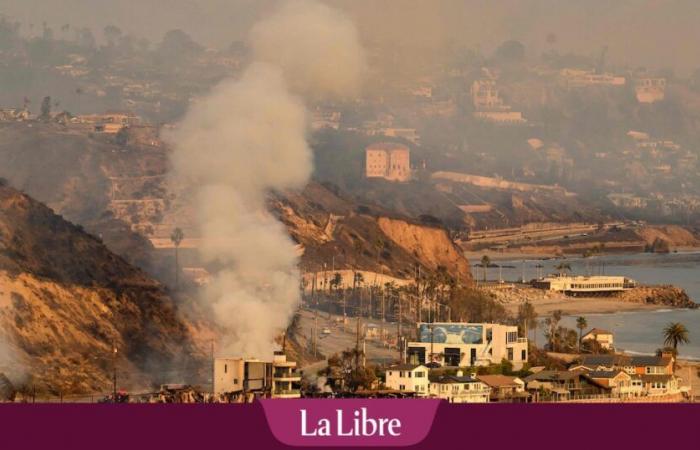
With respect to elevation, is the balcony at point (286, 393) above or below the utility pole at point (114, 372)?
below

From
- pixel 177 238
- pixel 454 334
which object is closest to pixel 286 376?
pixel 454 334

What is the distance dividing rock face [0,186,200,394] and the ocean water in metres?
20.4

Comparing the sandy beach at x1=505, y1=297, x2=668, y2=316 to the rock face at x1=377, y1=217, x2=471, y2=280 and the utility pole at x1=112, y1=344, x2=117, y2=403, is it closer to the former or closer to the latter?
the rock face at x1=377, y1=217, x2=471, y2=280

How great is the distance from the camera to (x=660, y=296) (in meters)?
125

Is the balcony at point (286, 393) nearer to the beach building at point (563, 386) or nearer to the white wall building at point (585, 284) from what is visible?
the beach building at point (563, 386)

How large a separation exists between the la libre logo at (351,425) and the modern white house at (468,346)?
86.1ft

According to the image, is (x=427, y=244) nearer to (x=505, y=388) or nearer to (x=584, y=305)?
(x=584, y=305)

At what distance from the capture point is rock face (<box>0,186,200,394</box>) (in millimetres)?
65875

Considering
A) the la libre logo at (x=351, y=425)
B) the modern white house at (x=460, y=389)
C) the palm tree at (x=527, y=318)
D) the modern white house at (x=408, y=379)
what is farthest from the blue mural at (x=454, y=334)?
the la libre logo at (x=351, y=425)

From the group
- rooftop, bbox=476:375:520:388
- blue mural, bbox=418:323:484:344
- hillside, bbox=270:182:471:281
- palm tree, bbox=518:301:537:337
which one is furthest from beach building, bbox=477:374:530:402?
hillside, bbox=270:182:471:281

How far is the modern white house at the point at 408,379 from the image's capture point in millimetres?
60406

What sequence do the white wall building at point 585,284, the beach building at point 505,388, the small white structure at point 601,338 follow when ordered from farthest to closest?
the white wall building at point 585,284 → the small white structure at point 601,338 → the beach building at point 505,388

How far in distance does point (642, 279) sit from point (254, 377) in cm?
8949

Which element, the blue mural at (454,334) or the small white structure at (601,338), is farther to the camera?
the small white structure at (601,338)
